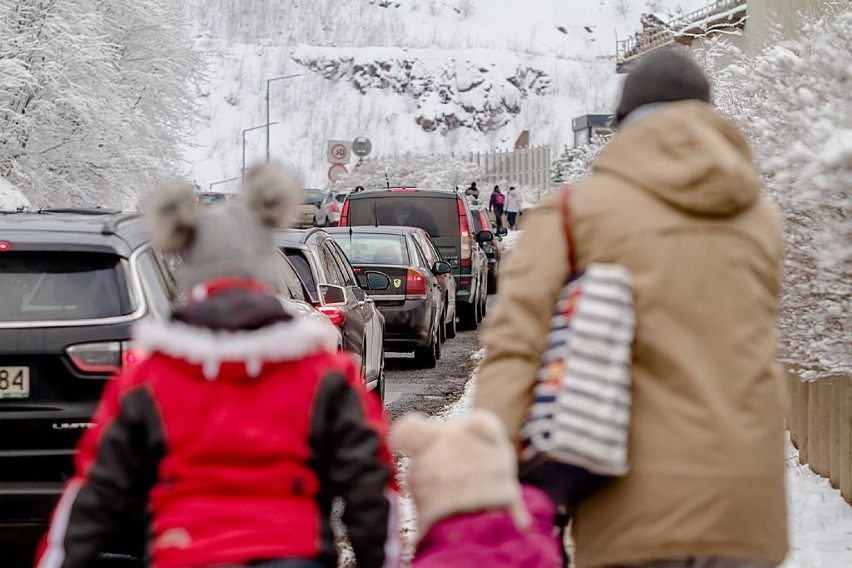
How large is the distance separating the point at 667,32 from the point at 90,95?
41.4 ft

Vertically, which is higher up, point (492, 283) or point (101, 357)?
point (101, 357)

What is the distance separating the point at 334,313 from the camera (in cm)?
1072

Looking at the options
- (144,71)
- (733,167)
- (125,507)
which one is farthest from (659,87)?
(144,71)

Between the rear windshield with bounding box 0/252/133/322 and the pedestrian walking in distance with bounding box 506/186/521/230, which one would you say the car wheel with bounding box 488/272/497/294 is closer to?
the pedestrian walking in distance with bounding box 506/186/521/230

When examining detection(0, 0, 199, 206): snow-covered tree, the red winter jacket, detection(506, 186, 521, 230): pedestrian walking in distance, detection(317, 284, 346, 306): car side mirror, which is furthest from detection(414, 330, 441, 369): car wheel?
detection(506, 186, 521, 230): pedestrian walking in distance

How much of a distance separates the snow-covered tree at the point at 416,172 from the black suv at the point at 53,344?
208ft

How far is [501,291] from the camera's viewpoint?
3.43 meters

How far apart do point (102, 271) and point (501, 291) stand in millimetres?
2963

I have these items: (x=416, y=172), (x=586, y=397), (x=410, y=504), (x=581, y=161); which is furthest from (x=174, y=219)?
(x=416, y=172)

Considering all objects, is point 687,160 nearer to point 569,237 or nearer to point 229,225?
point 569,237

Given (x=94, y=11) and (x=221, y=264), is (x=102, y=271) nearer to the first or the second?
(x=221, y=264)

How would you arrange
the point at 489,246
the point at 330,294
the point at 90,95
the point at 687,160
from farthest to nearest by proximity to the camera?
the point at 90,95
the point at 489,246
the point at 330,294
the point at 687,160

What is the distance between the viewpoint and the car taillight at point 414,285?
16.7 metres

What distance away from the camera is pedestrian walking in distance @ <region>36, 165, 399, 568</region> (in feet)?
10.2
